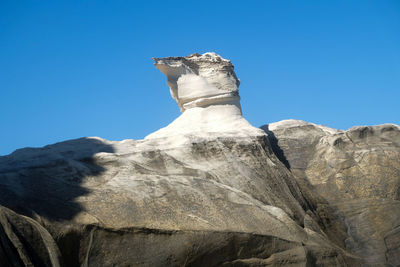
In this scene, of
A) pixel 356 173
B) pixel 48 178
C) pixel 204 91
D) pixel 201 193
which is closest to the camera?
pixel 48 178

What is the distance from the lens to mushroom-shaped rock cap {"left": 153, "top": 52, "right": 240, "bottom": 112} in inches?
446

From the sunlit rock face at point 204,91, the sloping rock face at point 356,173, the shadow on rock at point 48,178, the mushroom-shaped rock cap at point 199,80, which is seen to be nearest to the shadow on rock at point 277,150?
the sloping rock face at point 356,173

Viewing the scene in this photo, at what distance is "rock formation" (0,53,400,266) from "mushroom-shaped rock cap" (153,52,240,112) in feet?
0.07

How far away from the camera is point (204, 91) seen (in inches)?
446

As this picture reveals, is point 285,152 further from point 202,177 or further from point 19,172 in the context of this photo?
point 19,172

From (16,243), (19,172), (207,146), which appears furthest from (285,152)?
(16,243)

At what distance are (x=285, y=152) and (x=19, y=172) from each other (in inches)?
237

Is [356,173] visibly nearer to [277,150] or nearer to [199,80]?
[277,150]

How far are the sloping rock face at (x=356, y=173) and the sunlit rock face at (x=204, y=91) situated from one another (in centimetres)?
131

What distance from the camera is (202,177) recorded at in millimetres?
8602

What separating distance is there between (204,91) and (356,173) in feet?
11.5

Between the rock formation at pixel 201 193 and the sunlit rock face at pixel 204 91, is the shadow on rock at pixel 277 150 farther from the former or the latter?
the sunlit rock face at pixel 204 91

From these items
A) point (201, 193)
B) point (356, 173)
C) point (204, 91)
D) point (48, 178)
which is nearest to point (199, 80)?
point (204, 91)

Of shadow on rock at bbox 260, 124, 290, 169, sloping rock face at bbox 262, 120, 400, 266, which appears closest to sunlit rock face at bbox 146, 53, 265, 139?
shadow on rock at bbox 260, 124, 290, 169
